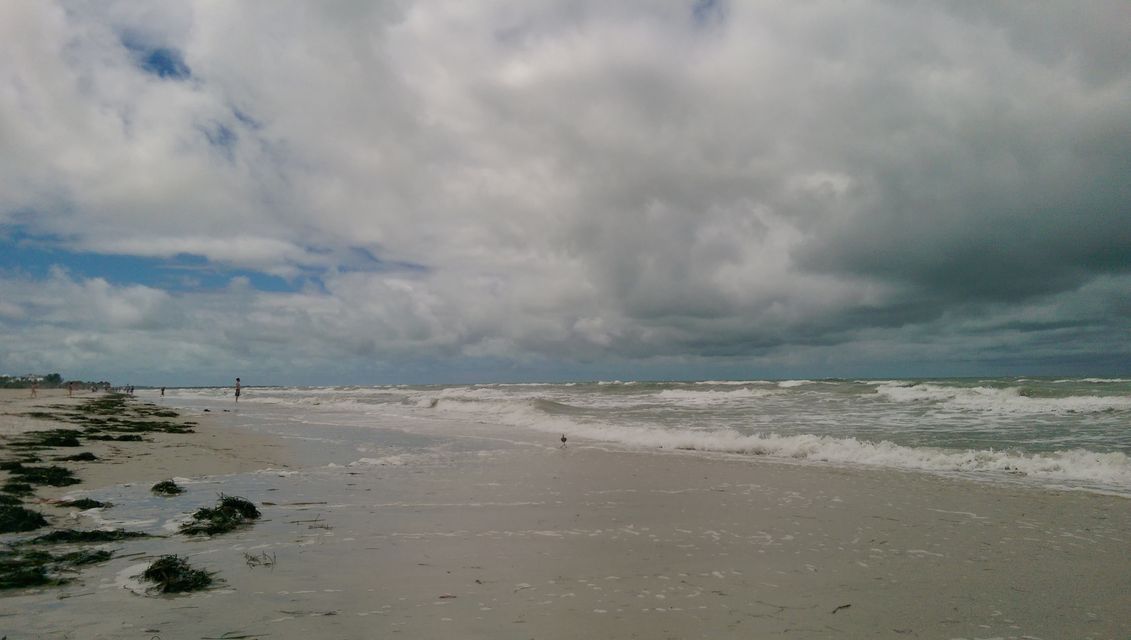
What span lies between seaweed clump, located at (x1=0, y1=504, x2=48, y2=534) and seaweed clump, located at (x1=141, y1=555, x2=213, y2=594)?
2.94m

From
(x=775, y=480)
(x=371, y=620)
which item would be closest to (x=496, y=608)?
→ (x=371, y=620)

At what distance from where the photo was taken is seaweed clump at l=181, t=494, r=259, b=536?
760 cm

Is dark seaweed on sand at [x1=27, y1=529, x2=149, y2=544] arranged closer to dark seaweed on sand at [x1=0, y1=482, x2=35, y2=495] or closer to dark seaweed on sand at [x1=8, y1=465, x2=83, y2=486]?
dark seaweed on sand at [x1=0, y1=482, x2=35, y2=495]

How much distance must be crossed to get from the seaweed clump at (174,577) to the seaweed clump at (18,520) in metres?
2.94

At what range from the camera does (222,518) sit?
26.3 feet

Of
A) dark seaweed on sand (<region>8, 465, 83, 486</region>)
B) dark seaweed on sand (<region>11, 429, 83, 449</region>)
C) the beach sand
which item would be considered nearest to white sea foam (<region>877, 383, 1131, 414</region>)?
the beach sand

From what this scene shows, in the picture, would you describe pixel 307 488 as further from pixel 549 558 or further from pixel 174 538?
pixel 549 558

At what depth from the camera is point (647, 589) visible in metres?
5.84

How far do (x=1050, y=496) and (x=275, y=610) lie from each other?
12.9 m

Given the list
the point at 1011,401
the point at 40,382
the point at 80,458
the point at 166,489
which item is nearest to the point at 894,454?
the point at 166,489

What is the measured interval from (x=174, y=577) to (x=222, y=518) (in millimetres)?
2708

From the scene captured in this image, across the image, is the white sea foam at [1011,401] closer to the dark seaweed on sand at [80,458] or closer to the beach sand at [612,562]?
the beach sand at [612,562]

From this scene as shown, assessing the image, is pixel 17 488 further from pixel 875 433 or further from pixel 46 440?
pixel 875 433

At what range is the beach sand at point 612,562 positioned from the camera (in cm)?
495
